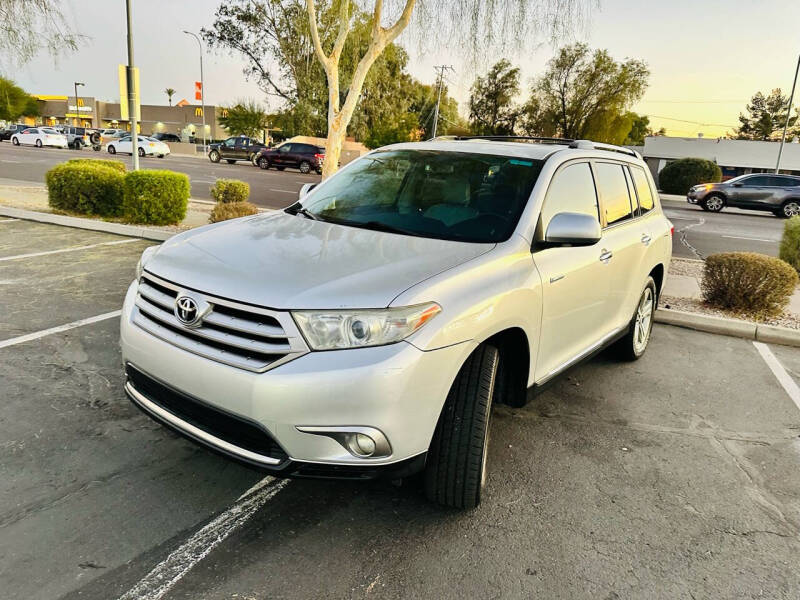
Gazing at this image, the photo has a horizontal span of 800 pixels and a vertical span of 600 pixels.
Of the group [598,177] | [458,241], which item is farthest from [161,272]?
[598,177]

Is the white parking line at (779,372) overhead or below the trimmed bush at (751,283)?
below

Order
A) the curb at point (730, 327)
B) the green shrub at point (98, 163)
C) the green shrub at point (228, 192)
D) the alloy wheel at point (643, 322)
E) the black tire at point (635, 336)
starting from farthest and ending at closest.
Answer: the green shrub at point (228, 192), the green shrub at point (98, 163), the curb at point (730, 327), the alloy wheel at point (643, 322), the black tire at point (635, 336)

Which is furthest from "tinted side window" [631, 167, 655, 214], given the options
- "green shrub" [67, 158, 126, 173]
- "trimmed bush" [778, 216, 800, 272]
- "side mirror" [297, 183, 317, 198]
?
"green shrub" [67, 158, 126, 173]

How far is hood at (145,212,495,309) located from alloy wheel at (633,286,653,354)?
2.57 meters

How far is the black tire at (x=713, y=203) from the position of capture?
23.0m

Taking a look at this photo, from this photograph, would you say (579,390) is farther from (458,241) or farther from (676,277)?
(676,277)

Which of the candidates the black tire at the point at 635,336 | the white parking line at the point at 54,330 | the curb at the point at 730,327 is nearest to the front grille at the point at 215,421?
the white parking line at the point at 54,330

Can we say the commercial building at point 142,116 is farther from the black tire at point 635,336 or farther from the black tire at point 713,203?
the black tire at point 635,336

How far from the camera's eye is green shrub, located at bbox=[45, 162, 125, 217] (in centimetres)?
1025

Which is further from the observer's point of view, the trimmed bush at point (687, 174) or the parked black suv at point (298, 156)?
the trimmed bush at point (687, 174)

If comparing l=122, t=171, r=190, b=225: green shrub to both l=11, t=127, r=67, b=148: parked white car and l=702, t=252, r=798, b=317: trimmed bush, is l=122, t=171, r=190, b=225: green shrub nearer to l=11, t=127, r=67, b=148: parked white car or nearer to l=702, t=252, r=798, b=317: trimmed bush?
l=702, t=252, r=798, b=317: trimmed bush

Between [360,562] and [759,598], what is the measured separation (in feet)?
5.37

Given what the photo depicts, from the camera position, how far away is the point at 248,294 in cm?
240

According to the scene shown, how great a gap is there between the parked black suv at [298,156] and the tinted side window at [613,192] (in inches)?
1150
